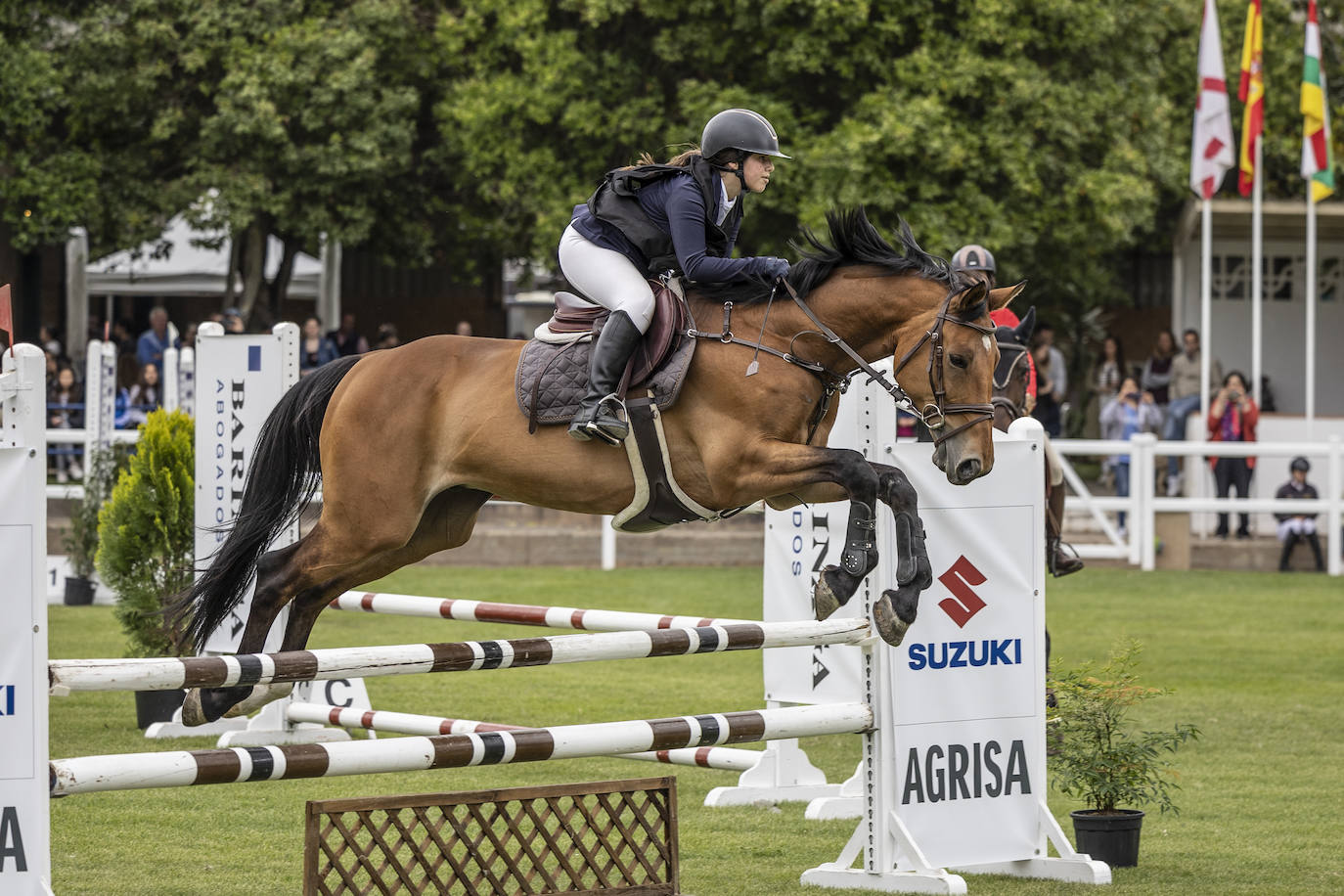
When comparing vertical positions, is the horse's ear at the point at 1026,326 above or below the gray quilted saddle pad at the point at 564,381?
above

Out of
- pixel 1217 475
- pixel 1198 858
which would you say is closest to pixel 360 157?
pixel 1217 475

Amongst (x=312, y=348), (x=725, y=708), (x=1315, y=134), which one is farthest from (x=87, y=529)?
(x=1315, y=134)

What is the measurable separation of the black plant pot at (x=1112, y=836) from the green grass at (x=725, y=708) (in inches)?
2.9

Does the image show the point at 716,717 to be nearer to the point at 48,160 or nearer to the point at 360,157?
the point at 360,157

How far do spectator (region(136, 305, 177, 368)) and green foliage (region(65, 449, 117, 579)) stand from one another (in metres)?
3.79

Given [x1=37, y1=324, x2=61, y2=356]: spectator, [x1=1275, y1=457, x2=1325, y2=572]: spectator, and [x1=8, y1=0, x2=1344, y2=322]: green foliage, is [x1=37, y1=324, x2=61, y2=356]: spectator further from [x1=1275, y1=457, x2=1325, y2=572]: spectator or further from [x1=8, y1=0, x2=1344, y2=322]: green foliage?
[x1=1275, y1=457, x2=1325, y2=572]: spectator

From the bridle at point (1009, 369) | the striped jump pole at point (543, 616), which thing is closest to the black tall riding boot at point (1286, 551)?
the bridle at point (1009, 369)

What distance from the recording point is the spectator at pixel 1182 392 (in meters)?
17.5

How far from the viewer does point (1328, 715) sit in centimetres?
887

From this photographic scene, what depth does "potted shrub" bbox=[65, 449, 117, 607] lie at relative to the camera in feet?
39.1

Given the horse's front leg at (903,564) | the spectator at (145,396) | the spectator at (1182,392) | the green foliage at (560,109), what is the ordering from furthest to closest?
the green foliage at (560,109)
the spectator at (1182,392)
the spectator at (145,396)
the horse's front leg at (903,564)

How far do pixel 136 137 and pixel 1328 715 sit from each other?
1533 centimetres

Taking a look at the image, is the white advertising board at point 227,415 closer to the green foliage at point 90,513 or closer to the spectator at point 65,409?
the green foliage at point 90,513

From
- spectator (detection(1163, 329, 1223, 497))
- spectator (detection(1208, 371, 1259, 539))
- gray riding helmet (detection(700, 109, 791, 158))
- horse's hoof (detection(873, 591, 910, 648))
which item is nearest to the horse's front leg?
horse's hoof (detection(873, 591, 910, 648))
